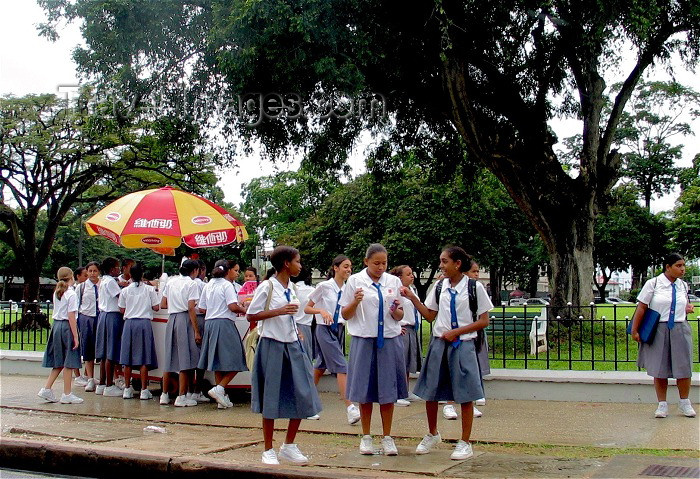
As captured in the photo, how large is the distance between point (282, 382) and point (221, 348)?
131 inches

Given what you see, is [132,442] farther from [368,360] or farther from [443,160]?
[443,160]

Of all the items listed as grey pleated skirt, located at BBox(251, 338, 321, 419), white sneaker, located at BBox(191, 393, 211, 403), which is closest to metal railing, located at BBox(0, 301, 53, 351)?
white sneaker, located at BBox(191, 393, 211, 403)

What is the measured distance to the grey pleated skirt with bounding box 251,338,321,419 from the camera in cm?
654

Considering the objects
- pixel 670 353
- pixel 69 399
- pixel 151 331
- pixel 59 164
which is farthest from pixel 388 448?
pixel 59 164

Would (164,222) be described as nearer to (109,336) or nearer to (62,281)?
(62,281)

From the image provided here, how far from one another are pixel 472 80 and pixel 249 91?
5251 mm

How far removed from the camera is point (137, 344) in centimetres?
1062

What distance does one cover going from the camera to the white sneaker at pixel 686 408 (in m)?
8.38

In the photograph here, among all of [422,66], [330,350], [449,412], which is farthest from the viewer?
[422,66]

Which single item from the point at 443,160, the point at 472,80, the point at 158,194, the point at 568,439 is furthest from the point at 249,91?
the point at 568,439

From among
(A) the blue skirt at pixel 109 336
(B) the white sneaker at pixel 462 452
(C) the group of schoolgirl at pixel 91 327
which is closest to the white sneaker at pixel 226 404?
(C) the group of schoolgirl at pixel 91 327

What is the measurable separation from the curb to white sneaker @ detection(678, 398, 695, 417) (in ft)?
14.0

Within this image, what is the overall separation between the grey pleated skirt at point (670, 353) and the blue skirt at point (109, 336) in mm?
7026

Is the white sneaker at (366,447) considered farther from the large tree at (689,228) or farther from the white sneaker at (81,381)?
the large tree at (689,228)
